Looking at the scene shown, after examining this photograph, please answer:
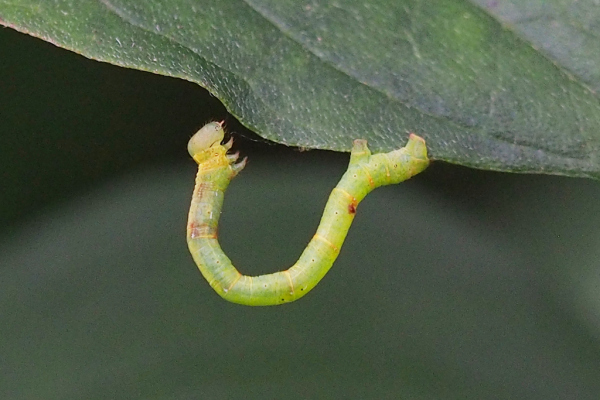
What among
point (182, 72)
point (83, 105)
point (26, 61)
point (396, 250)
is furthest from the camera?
point (396, 250)

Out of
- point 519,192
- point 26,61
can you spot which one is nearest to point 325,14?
point 26,61

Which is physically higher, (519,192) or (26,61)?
(26,61)

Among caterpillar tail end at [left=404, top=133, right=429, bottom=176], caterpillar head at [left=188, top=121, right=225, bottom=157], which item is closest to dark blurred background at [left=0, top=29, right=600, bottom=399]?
caterpillar head at [left=188, top=121, right=225, bottom=157]

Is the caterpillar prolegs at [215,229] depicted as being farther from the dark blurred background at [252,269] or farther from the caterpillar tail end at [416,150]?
the dark blurred background at [252,269]

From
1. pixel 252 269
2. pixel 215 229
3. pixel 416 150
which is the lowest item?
pixel 416 150

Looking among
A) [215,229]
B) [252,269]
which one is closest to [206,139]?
[215,229]

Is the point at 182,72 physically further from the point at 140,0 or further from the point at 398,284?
the point at 398,284

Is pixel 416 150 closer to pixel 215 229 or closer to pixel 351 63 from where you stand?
pixel 351 63
